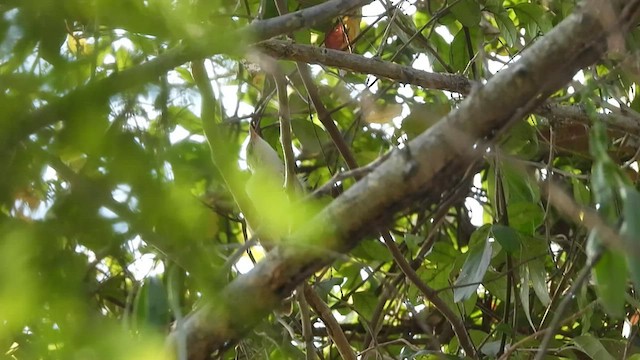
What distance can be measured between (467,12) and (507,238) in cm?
29

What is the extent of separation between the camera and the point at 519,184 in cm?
90

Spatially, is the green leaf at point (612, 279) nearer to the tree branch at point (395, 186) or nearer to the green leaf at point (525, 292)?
the tree branch at point (395, 186)

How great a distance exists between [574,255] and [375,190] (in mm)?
644

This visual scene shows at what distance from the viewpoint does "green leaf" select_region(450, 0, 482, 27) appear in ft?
2.98

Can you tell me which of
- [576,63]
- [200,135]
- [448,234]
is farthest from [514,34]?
[200,135]

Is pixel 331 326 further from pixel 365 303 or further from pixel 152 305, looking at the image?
pixel 152 305

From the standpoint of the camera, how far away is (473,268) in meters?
0.76

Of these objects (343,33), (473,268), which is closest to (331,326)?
(473,268)

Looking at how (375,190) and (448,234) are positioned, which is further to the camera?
(448,234)

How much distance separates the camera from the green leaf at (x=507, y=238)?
76 cm

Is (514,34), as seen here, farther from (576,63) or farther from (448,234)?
(576,63)

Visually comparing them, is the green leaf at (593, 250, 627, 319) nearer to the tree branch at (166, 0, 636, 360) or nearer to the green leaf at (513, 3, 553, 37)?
the tree branch at (166, 0, 636, 360)

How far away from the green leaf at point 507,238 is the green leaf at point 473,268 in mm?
12

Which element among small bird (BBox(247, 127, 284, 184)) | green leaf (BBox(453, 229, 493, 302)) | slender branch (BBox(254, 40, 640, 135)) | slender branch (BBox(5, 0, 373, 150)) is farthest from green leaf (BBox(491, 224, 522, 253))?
slender branch (BBox(5, 0, 373, 150))
